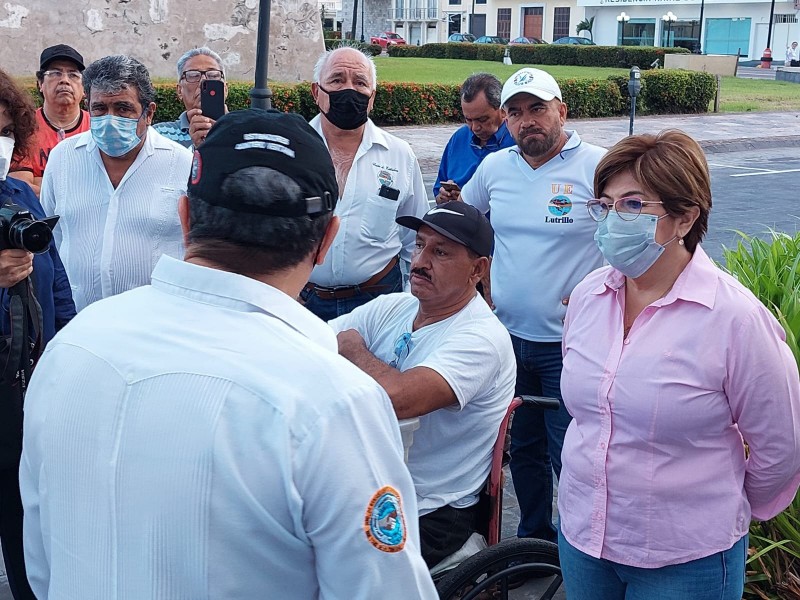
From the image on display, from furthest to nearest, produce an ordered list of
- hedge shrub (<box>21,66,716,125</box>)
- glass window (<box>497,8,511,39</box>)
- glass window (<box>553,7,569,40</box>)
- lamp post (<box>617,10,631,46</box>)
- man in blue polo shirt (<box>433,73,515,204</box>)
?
glass window (<box>497,8,511,39</box>), glass window (<box>553,7,569,40</box>), lamp post (<box>617,10,631,46</box>), hedge shrub (<box>21,66,716,125</box>), man in blue polo shirt (<box>433,73,515,204</box>)

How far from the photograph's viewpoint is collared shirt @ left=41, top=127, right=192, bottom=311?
385cm

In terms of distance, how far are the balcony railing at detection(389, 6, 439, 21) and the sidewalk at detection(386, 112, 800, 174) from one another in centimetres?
6358

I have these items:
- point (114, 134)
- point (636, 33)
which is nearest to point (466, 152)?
point (114, 134)

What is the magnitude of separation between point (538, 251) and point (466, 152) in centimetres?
160

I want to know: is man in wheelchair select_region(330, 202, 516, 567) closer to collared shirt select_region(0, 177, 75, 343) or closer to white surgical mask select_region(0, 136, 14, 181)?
collared shirt select_region(0, 177, 75, 343)

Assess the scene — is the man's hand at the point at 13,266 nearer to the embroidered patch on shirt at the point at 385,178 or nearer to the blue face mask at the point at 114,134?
the blue face mask at the point at 114,134

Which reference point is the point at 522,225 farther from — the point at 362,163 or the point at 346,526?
the point at 346,526

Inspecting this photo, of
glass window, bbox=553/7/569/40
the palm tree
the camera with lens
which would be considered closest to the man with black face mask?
the camera with lens

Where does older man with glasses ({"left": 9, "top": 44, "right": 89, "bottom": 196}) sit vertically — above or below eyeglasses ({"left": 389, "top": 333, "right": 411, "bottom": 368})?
above

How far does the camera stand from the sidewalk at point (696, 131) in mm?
18719

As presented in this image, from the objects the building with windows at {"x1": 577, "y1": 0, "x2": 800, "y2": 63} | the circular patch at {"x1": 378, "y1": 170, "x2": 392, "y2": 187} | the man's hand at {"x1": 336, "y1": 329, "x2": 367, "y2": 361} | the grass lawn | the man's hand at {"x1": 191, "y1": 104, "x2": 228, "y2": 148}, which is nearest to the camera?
the man's hand at {"x1": 336, "y1": 329, "x2": 367, "y2": 361}

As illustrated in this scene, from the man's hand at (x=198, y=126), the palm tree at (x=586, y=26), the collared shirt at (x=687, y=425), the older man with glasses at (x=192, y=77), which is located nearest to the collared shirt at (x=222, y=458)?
A: the collared shirt at (x=687, y=425)

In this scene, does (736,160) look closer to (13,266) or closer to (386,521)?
(13,266)

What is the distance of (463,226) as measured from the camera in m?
3.35
